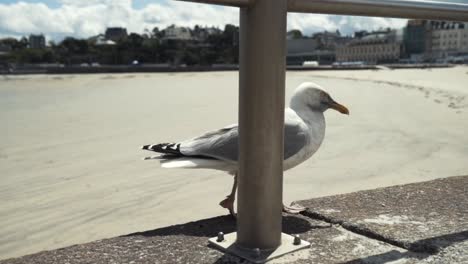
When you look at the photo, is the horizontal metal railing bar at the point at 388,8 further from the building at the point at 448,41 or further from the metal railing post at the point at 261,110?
the building at the point at 448,41

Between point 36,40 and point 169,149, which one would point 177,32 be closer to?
point 36,40

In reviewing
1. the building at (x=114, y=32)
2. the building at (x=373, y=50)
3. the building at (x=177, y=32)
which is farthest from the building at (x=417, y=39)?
the building at (x=114, y=32)

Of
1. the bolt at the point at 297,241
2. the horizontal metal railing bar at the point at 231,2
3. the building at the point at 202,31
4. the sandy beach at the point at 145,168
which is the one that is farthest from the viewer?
the building at the point at 202,31

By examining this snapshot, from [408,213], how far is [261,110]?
1.00 meters

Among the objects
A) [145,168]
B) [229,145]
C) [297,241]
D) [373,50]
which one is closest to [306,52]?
[373,50]

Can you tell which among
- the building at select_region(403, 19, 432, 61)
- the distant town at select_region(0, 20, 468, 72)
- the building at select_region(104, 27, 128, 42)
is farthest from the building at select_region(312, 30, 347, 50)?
the building at select_region(104, 27, 128, 42)

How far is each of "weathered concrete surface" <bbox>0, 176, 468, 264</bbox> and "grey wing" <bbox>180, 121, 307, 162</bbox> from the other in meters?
0.29

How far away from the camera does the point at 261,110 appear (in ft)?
5.16

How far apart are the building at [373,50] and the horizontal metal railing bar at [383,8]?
122 meters

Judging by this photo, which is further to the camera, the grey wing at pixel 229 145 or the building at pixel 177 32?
the building at pixel 177 32

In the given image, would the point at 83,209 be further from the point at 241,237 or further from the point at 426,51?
the point at 426,51

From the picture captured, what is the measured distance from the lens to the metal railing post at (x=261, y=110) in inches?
61.2

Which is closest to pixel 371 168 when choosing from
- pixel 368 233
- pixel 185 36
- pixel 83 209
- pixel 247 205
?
pixel 83 209

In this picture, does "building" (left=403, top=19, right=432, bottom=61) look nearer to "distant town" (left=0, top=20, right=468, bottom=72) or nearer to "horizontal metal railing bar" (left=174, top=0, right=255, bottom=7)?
"distant town" (left=0, top=20, right=468, bottom=72)
